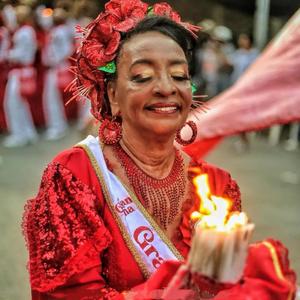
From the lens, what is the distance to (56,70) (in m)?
9.85

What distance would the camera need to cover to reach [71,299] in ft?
5.82

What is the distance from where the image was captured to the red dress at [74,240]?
1.76 meters

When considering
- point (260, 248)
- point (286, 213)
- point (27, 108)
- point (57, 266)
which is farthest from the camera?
point (27, 108)

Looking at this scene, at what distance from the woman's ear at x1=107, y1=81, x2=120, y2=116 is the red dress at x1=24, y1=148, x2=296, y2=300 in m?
0.20

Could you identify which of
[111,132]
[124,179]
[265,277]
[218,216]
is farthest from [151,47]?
[265,277]

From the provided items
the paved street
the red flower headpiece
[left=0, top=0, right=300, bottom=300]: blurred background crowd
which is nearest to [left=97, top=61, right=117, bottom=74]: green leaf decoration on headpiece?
the red flower headpiece

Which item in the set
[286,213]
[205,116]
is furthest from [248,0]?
[205,116]

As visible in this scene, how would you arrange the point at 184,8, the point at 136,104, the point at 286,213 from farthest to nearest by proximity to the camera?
the point at 184,8, the point at 286,213, the point at 136,104

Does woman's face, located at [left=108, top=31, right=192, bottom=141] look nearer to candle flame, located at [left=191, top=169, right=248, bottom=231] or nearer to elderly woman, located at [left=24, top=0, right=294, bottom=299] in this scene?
elderly woman, located at [left=24, top=0, right=294, bottom=299]

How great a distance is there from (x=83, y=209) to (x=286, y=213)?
15.5ft

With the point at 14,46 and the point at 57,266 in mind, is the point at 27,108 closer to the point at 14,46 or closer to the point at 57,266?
the point at 14,46

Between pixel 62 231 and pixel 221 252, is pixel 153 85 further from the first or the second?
pixel 221 252

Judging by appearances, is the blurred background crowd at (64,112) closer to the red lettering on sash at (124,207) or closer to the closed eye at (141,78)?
the red lettering on sash at (124,207)

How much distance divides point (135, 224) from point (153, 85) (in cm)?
44
